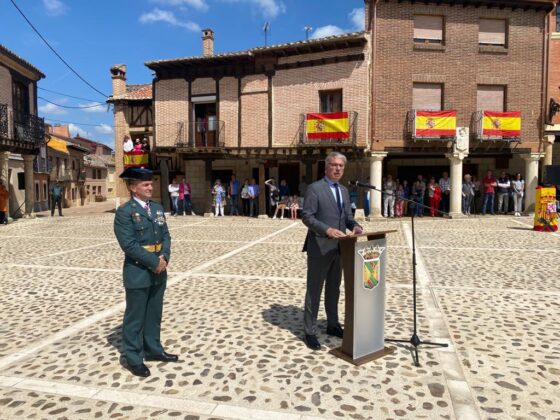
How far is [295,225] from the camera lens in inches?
569

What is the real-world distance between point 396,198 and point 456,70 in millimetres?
5895

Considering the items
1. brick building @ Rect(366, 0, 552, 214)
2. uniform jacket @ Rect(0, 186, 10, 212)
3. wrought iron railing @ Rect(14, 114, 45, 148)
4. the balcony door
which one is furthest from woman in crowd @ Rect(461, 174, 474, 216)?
wrought iron railing @ Rect(14, 114, 45, 148)

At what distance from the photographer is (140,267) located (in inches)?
123

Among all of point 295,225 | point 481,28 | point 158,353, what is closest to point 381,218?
point 295,225

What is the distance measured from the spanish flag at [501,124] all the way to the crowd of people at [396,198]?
1.77 metres

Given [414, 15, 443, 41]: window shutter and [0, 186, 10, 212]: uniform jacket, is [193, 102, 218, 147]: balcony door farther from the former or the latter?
[414, 15, 443, 41]: window shutter

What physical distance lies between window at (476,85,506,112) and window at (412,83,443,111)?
1593 mm

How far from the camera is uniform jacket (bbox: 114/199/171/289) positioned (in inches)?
120

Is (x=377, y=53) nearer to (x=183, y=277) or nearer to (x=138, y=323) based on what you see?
(x=183, y=277)

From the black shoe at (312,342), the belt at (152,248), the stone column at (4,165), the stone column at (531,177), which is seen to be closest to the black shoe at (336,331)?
the black shoe at (312,342)

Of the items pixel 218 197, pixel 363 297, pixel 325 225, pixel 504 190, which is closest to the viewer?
→ pixel 363 297

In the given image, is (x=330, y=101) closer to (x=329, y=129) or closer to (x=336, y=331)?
(x=329, y=129)

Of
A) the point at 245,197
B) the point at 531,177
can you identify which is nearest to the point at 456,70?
the point at 531,177

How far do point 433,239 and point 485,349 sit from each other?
281 inches
